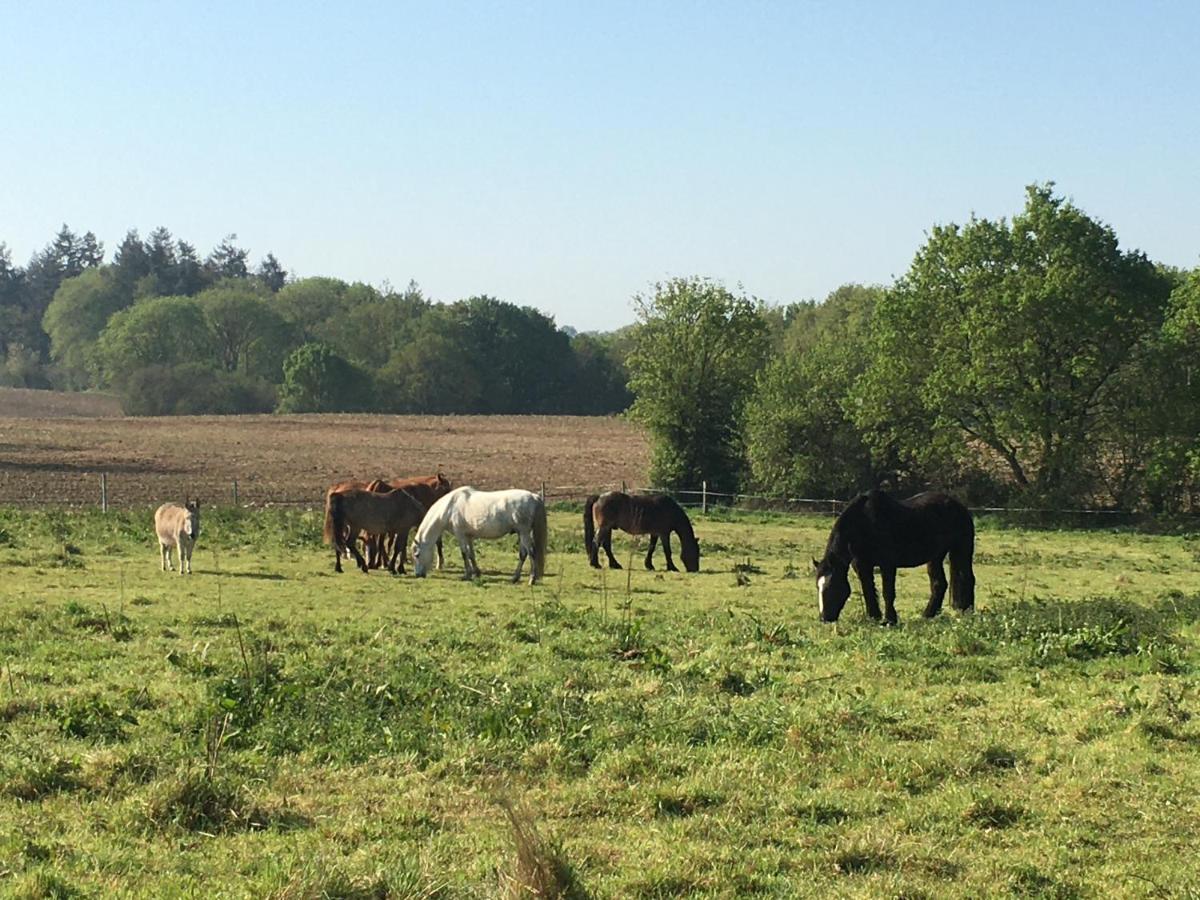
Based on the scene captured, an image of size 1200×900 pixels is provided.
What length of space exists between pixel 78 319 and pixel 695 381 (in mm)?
88593

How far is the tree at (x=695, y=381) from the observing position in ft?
145

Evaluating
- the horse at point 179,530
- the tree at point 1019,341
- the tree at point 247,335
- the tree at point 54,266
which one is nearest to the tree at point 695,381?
the tree at point 1019,341

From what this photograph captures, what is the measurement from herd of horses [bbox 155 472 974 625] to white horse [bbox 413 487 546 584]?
17mm

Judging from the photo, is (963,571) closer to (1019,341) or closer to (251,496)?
(1019,341)

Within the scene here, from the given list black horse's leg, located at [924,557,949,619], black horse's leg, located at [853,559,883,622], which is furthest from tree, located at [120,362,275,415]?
black horse's leg, located at [853,559,883,622]

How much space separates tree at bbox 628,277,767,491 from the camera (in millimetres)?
44188

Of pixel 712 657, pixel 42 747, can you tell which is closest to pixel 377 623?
pixel 712 657

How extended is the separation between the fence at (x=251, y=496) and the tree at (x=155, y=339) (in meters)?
47.7

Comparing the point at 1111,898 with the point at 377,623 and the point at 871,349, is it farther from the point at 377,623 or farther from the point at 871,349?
the point at 871,349

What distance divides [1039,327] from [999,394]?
7.25 feet

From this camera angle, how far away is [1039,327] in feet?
122

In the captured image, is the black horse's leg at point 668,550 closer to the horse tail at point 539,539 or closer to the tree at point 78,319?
the horse tail at point 539,539

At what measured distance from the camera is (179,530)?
826 inches

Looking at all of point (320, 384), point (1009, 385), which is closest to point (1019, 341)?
point (1009, 385)
